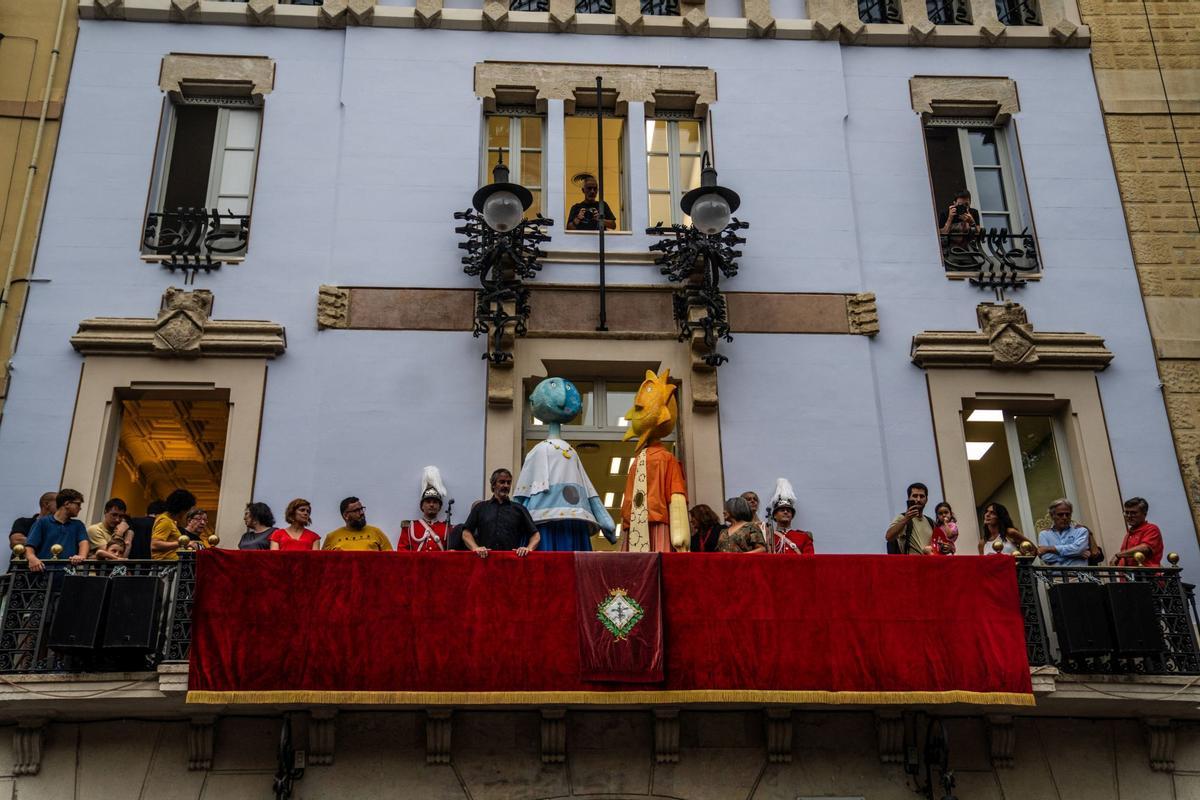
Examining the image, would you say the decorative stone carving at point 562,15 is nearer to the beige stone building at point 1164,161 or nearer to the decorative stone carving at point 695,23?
the decorative stone carving at point 695,23

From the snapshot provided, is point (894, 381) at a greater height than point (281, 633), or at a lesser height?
greater

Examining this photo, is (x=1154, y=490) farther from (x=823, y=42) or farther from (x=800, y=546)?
(x=823, y=42)

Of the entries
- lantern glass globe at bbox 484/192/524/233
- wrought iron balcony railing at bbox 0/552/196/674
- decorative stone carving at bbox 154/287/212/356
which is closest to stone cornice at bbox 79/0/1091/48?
lantern glass globe at bbox 484/192/524/233

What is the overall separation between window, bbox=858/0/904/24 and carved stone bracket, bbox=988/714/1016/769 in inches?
316

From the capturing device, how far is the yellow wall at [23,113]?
40.1ft

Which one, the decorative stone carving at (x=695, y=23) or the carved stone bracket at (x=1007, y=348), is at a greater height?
the decorative stone carving at (x=695, y=23)

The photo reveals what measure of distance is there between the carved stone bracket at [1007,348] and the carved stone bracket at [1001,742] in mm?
3661

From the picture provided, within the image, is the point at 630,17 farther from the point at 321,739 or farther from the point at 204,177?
the point at 321,739

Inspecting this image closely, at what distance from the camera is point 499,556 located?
9828 millimetres

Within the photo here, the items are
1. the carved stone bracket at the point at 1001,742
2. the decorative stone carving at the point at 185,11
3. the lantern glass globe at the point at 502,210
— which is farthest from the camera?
the decorative stone carving at the point at 185,11

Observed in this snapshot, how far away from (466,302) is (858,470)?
165 inches

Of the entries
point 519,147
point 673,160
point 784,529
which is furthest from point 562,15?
point 784,529

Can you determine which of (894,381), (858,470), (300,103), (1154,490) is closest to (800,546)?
(858,470)

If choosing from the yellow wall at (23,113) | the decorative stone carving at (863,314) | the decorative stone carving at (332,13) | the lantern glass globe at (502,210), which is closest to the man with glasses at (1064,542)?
the decorative stone carving at (863,314)
